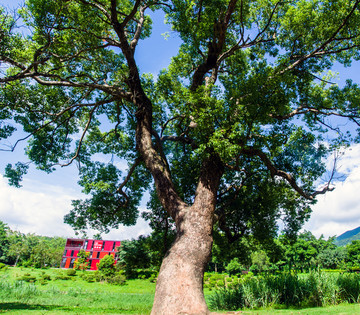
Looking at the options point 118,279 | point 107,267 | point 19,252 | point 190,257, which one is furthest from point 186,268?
point 19,252

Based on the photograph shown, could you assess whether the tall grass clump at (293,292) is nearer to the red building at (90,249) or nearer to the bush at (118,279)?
the bush at (118,279)

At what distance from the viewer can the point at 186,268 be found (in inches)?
197

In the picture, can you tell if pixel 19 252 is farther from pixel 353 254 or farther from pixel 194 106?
pixel 353 254

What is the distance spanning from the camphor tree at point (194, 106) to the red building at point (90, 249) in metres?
55.1

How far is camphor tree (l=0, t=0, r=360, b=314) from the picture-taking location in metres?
6.46

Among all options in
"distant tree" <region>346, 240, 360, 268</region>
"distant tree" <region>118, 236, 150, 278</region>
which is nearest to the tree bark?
"distant tree" <region>118, 236, 150, 278</region>

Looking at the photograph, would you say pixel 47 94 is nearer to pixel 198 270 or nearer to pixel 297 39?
pixel 198 270

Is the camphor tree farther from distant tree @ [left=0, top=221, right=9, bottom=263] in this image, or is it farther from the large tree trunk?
distant tree @ [left=0, top=221, right=9, bottom=263]

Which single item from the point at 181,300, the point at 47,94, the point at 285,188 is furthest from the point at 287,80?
the point at 47,94

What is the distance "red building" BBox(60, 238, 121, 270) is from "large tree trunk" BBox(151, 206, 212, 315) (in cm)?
5990

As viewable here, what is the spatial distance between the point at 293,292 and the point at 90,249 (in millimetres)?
64987

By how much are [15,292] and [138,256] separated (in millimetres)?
14804

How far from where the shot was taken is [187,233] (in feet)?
18.7

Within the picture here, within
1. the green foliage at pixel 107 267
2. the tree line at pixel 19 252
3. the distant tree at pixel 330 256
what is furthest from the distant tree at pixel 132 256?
the distant tree at pixel 330 256
